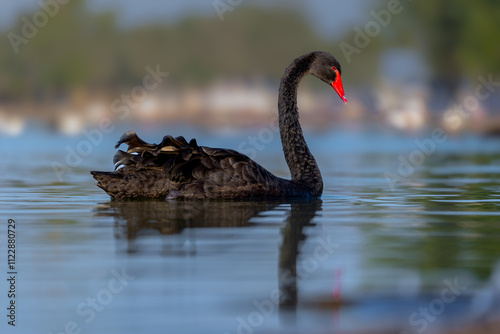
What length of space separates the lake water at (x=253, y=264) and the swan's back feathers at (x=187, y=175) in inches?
7.3

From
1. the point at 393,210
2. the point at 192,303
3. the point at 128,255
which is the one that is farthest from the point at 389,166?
the point at 192,303

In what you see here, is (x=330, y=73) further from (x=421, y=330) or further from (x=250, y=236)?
(x=421, y=330)

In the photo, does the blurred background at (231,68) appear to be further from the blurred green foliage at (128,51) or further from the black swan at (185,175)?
the black swan at (185,175)

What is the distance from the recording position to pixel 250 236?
6.64 meters

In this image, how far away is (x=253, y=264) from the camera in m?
5.48

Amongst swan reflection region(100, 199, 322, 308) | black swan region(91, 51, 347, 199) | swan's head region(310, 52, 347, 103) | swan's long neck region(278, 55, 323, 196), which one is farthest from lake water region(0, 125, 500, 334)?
swan's head region(310, 52, 347, 103)

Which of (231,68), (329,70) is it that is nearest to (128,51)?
(231,68)

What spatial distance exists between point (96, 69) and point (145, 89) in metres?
9.92

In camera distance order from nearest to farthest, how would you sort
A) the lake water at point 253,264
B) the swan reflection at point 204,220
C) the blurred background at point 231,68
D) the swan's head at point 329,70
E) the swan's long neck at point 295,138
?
the lake water at point 253,264
the swan reflection at point 204,220
the swan's long neck at point 295,138
the swan's head at point 329,70
the blurred background at point 231,68

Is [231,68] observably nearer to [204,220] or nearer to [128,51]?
[128,51]

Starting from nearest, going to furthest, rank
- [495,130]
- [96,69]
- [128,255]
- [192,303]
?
[192,303], [128,255], [495,130], [96,69]

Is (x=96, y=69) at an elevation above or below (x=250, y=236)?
above

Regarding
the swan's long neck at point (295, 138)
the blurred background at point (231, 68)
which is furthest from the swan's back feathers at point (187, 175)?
the blurred background at point (231, 68)

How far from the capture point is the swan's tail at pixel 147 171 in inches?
347
